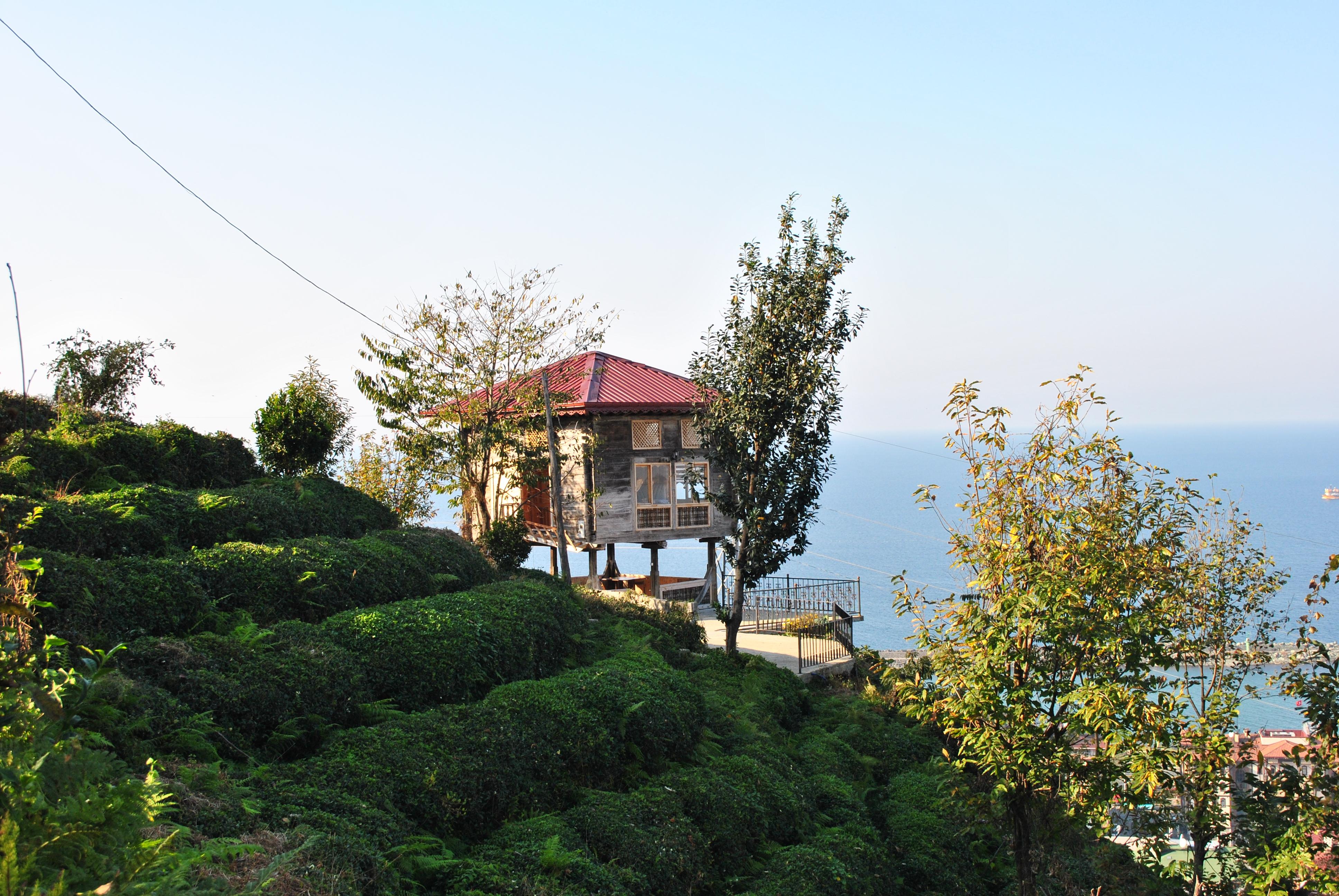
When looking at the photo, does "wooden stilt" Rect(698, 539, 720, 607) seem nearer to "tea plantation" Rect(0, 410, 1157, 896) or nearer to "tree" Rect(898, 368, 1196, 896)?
"tea plantation" Rect(0, 410, 1157, 896)

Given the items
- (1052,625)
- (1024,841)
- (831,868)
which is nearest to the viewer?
(1052,625)

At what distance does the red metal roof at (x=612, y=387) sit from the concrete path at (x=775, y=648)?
659 cm

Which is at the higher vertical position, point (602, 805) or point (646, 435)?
point (646, 435)

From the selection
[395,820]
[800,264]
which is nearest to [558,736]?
[395,820]

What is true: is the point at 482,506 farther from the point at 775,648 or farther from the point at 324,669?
the point at 324,669

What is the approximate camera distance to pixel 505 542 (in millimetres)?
23422

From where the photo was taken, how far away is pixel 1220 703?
10.5 m

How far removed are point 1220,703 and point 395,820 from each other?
30.7 feet

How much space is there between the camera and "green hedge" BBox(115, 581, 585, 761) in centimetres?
834

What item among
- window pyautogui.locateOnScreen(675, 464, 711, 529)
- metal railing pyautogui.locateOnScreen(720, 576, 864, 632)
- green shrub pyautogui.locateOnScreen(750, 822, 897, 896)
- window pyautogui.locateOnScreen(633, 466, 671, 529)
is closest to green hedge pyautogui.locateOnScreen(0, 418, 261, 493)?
green shrub pyautogui.locateOnScreen(750, 822, 897, 896)

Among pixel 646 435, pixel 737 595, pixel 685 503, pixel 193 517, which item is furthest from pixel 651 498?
pixel 193 517

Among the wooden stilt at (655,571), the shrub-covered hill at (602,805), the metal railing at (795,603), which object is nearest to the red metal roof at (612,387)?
the wooden stilt at (655,571)

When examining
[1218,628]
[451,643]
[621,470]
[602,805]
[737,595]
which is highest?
[621,470]

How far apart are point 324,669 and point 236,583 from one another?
2.44 metres
